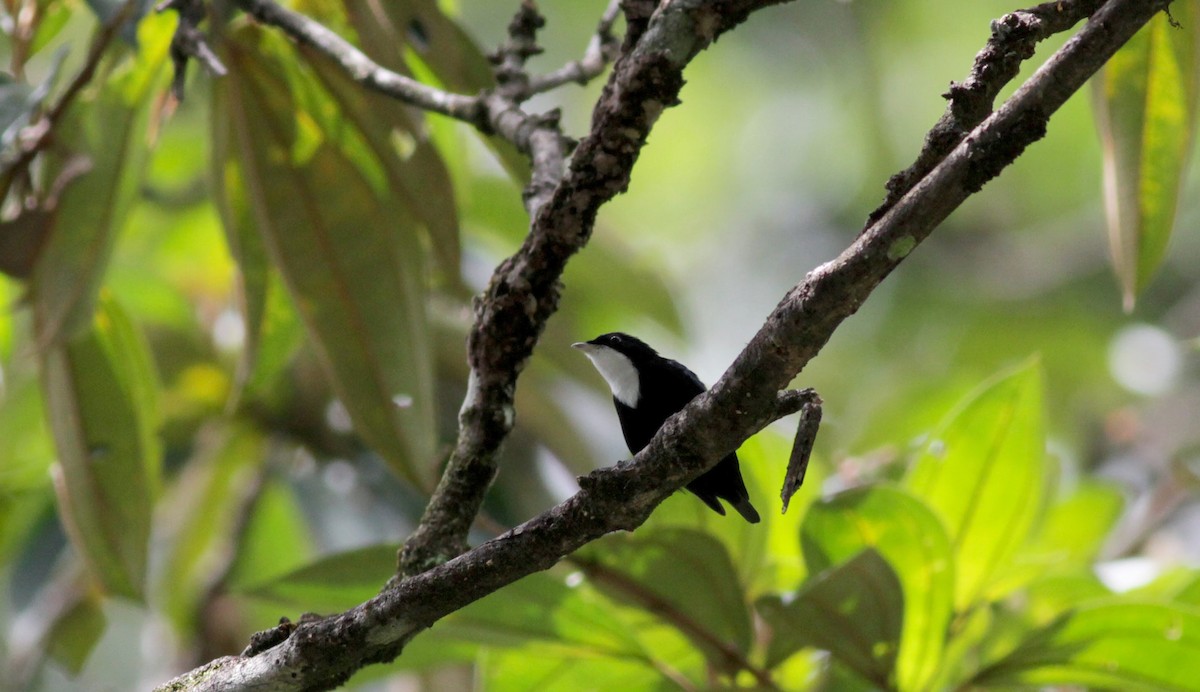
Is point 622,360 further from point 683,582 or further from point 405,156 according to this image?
point 405,156

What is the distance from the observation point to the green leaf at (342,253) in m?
2.45

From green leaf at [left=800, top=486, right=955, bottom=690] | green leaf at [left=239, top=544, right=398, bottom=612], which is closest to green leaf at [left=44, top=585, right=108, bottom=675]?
green leaf at [left=239, top=544, right=398, bottom=612]

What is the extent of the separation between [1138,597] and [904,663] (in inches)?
20.0

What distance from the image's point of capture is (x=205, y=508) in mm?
4316

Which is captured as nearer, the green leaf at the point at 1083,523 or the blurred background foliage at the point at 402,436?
the blurred background foliage at the point at 402,436

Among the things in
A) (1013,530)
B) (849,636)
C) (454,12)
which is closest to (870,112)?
(454,12)

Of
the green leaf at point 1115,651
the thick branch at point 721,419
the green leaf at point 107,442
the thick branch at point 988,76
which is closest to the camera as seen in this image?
the thick branch at point 721,419

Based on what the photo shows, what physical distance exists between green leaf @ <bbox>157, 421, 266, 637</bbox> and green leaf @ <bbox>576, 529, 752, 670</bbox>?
2217 millimetres

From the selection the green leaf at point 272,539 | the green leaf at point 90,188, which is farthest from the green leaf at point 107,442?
the green leaf at point 272,539

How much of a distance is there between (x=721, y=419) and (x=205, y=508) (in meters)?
3.44

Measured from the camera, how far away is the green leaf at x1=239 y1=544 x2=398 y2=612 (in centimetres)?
238

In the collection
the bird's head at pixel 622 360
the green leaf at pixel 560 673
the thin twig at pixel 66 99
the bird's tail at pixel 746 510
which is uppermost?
the thin twig at pixel 66 99

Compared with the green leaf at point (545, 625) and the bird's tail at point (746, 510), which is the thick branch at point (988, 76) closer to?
the bird's tail at point (746, 510)

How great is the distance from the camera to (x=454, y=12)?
11.7ft
